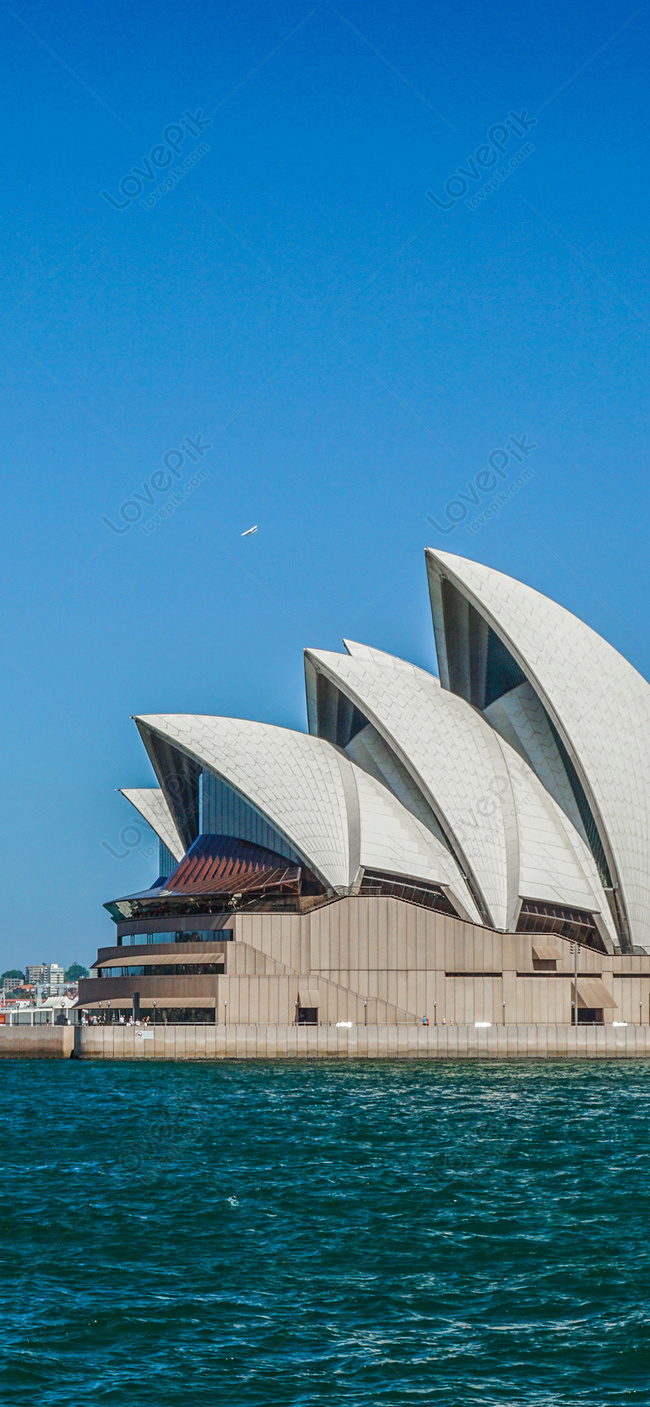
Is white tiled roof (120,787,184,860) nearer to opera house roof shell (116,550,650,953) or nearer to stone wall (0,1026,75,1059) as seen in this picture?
opera house roof shell (116,550,650,953)

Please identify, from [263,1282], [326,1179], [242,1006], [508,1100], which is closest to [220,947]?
[242,1006]

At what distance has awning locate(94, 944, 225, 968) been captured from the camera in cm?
6166

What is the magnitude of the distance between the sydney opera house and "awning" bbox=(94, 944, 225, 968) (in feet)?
0.42

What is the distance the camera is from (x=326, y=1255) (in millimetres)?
21094

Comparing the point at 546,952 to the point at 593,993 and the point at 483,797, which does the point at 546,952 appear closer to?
the point at 593,993

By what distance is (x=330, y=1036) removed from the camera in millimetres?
57812

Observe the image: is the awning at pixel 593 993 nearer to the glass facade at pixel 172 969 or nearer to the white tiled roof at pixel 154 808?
the glass facade at pixel 172 969

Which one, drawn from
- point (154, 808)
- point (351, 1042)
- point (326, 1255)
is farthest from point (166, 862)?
point (326, 1255)

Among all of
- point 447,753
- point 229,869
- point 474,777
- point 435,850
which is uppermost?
point 447,753

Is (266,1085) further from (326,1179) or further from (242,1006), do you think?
(326,1179)

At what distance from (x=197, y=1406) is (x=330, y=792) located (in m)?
49.8

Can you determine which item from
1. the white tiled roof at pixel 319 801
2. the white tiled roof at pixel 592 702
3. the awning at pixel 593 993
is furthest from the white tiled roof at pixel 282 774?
the awning at pixel 593 993

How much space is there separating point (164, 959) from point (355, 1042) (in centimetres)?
985

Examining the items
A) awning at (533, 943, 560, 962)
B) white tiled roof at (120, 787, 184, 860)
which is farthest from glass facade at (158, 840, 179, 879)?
awning at (533, 943, 560, 962)
